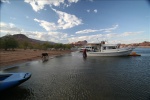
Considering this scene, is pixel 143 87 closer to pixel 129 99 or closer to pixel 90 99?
pixel 129 99

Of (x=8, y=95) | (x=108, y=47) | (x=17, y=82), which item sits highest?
(x=108, y=47)

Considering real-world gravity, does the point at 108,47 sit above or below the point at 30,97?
above

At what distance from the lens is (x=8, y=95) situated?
9312 millimetres

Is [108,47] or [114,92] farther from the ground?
[108,47]

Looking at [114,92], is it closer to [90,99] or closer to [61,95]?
[90,99]

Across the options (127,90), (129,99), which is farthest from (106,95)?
(127,90)

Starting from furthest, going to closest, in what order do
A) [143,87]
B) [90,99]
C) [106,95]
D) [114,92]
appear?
[143,87] → [114,92] → [106,95] → [90,99]

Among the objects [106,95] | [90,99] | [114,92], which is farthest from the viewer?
[114,92]

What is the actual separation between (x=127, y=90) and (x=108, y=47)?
34579 mm

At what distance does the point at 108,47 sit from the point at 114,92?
3535 cm

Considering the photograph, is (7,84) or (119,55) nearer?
(7,84)

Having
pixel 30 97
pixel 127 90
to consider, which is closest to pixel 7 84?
pixel 30 97

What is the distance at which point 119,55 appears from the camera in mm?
42938

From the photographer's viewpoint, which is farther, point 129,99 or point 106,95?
point 106,95
